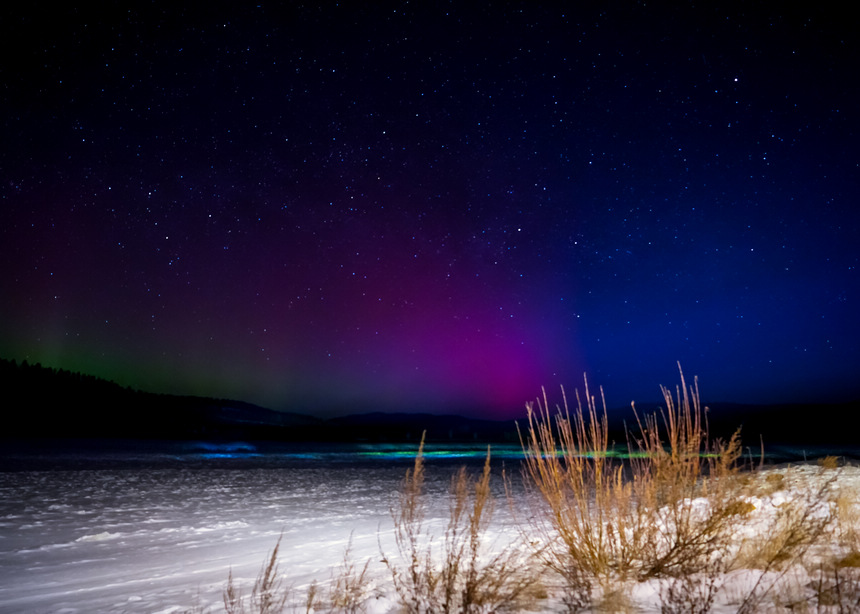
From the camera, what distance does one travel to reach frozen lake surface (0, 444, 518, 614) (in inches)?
177

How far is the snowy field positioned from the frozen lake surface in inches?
0.6

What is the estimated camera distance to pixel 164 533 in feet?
22.3

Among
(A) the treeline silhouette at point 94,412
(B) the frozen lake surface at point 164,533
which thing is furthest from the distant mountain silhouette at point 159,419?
(B) the frozen lake surface at point 164,533

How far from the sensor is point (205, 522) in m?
7.55

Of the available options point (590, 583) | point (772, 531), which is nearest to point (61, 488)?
point (590, 583)

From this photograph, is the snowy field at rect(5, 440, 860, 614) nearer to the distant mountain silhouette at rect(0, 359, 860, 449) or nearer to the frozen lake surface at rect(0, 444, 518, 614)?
the frozen lake surface at rect(0, 444, 518, 614)

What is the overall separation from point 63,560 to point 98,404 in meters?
68.9

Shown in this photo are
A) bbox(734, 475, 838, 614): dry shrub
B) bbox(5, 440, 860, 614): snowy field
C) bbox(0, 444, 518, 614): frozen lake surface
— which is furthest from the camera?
bbox(0, 444, 518, 614): frozen lake surface

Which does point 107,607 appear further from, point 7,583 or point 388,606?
point 388,606

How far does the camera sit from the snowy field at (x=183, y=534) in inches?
169

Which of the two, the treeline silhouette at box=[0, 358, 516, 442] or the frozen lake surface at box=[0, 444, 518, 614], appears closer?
the frozen lake surface at box=[0, 444, 518, 614]

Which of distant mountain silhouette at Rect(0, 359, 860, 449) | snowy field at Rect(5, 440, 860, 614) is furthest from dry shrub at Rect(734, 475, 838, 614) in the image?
distant mountain silhouette at Rect(0, 359, 860, 449)

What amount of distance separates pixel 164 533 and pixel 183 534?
26 cm

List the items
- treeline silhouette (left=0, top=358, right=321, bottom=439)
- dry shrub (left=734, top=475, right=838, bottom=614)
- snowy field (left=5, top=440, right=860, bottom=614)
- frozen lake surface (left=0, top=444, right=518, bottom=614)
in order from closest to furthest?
dry shrub (left=734, top=475, right=838, bottom=614)
snowy field (left=5, top=440, right=860, bottom=614)
frozen lake surface (left=0, top=444, right=518, bottom=614)
treeline silhouette (left=0, top=358, right=321, bottom=439)
